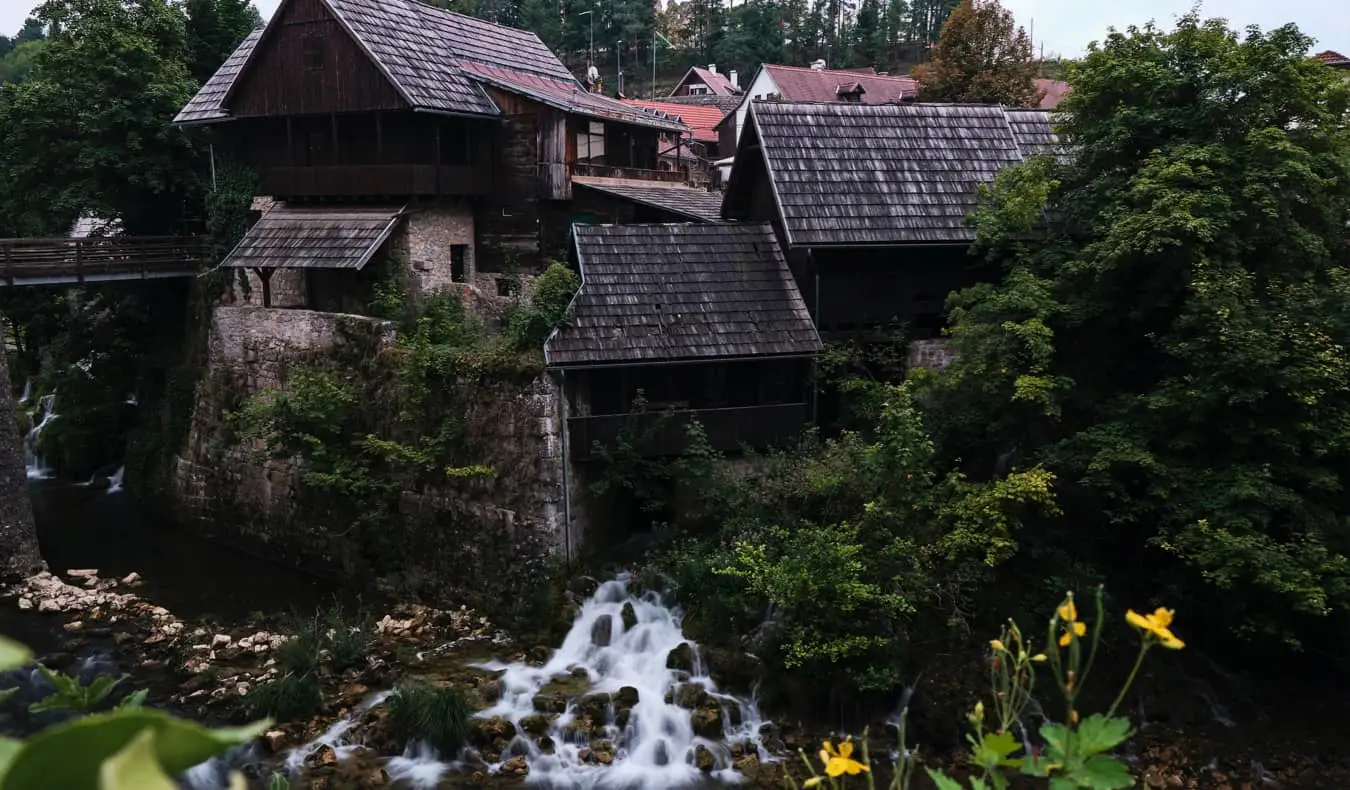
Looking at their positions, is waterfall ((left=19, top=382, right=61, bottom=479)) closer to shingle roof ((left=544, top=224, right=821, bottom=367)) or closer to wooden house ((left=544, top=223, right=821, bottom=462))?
wooden house ((left=544, top=223, right=821, bottom=462))

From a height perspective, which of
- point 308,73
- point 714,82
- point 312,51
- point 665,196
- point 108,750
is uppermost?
point 714,82

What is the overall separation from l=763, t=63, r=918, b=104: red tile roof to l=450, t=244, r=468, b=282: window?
25.6m

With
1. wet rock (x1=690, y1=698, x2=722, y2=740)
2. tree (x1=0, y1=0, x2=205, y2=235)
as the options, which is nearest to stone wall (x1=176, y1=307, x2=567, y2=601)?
wet rock (x1=690, y1=698, x2=722, y2=740)

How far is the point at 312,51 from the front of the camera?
21766mm

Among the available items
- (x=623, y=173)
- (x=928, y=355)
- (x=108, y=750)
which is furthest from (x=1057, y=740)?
(x=623, y=173)

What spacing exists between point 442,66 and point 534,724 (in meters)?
15.7

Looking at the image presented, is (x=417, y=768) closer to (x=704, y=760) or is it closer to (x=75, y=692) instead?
(x=704, y=760)

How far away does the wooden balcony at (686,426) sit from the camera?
56.5ft

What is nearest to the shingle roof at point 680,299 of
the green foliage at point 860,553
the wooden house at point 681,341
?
the wooden house at point 681,341

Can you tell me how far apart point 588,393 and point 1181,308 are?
32.5ft

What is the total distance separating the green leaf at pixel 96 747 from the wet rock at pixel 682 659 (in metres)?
14.6

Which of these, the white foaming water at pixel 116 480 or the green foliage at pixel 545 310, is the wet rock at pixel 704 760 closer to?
the green foliage at pixel 545 310

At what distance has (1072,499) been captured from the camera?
15.7 metres

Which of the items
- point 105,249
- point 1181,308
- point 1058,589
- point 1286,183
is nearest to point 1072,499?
point 1058,589
